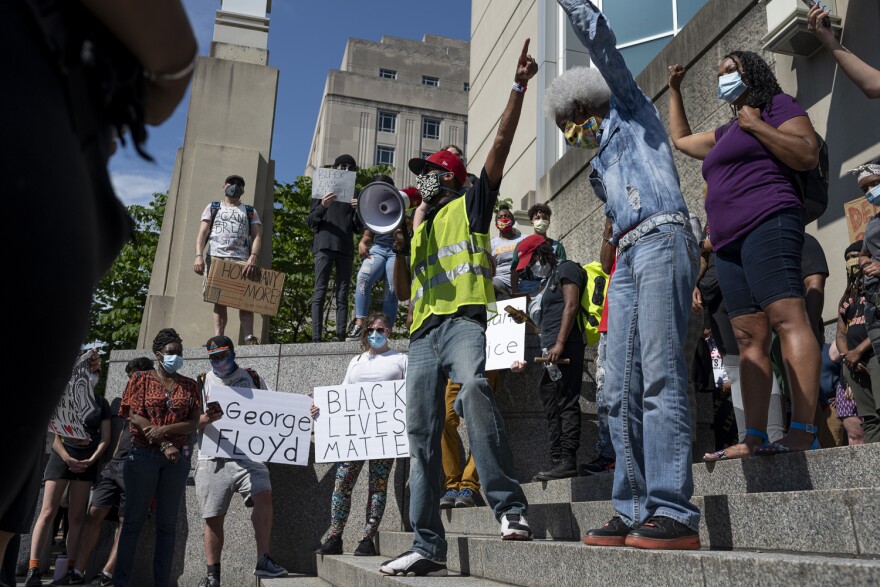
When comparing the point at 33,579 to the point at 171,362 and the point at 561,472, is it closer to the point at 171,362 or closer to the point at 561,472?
the point at 171,362

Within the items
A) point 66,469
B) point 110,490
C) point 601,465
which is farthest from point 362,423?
point 66,469

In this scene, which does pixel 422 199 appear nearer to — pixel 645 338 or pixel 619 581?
pixel 645 338

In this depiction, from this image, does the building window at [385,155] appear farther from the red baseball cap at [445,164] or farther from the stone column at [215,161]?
the red baseball cap at [445,164]

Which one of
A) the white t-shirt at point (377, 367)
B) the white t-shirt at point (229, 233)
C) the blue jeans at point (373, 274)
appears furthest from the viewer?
the white t-shirt at point (229, 233)

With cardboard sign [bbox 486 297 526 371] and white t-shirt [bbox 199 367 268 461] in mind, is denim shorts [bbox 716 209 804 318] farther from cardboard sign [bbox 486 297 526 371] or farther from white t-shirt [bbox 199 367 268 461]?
white t-shirt [bbox 199 367 268 461]

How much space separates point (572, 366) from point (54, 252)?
6.03 m

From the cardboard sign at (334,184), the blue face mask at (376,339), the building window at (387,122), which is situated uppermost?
the building window at (387,122)

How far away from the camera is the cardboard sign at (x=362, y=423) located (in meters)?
7.30

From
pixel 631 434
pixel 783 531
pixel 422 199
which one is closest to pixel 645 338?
pixel 631 434

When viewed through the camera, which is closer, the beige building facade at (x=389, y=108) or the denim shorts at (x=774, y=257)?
the denim shorts at (x=774, y=257)

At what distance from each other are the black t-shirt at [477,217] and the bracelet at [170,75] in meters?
3.36

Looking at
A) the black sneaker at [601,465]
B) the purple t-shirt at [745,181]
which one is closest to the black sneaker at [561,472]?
the black sneaker at [601,465]

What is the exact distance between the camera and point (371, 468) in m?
7.29

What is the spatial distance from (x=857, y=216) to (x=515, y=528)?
445 centimetres
